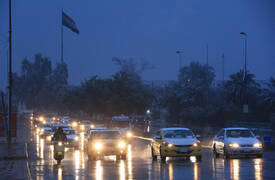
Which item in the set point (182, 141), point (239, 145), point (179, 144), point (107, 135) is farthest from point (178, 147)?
point (107, 135)

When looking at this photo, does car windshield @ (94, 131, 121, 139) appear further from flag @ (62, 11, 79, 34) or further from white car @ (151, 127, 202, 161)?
flag @ (62, 11, 79, 34)

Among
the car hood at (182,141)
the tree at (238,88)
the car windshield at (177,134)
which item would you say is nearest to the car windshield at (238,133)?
the car windshield at (177,134)

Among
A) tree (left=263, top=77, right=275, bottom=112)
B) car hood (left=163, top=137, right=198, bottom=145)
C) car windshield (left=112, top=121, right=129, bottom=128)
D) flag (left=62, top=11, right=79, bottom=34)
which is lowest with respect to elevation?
car hood (left=163, top=137, right=198, bottom=145)

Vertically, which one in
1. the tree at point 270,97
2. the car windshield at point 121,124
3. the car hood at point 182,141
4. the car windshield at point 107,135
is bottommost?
the car hood at point 182,141

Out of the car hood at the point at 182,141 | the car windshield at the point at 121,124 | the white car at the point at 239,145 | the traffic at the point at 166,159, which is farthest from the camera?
the car windshield at the point at 121,124

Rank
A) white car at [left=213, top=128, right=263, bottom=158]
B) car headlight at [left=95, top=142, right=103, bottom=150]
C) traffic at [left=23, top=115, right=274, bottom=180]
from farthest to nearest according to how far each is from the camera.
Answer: car headlight at [left=95, top=142, right=103, bottom=150], white car at [left=213, top=128, right=263, bottom=158], traffic at [left=23, top=115, right=274, bottom=180]

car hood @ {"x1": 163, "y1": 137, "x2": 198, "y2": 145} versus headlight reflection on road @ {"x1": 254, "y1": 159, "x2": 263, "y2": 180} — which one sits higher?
car hood @ {"x1": 163, "y1": 137, "x2": 198, "y2": 145}

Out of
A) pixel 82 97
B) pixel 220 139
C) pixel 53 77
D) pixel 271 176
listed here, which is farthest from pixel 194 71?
pixel 271 176

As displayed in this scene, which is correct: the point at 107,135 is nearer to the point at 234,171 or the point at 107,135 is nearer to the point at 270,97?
the point at 234,171

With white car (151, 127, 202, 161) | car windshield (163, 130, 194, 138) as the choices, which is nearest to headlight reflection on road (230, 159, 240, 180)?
white car (151, 127, 202, 161)

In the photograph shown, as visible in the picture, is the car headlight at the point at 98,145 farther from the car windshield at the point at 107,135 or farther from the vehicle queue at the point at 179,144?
the car windshield at the point at 107,135

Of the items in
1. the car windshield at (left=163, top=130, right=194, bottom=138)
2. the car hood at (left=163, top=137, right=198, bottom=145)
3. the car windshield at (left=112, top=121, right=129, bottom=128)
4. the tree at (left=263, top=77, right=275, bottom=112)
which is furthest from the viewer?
the tree at (left=263, top=77, right=275, bottom=112)

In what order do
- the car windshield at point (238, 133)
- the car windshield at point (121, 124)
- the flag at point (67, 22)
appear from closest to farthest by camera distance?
the car windshield at point (238, 133) → the car windshield at point (121, 124) → the flag at point (67, 22)

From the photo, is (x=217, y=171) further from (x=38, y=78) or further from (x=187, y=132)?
(x=38, y=78)
